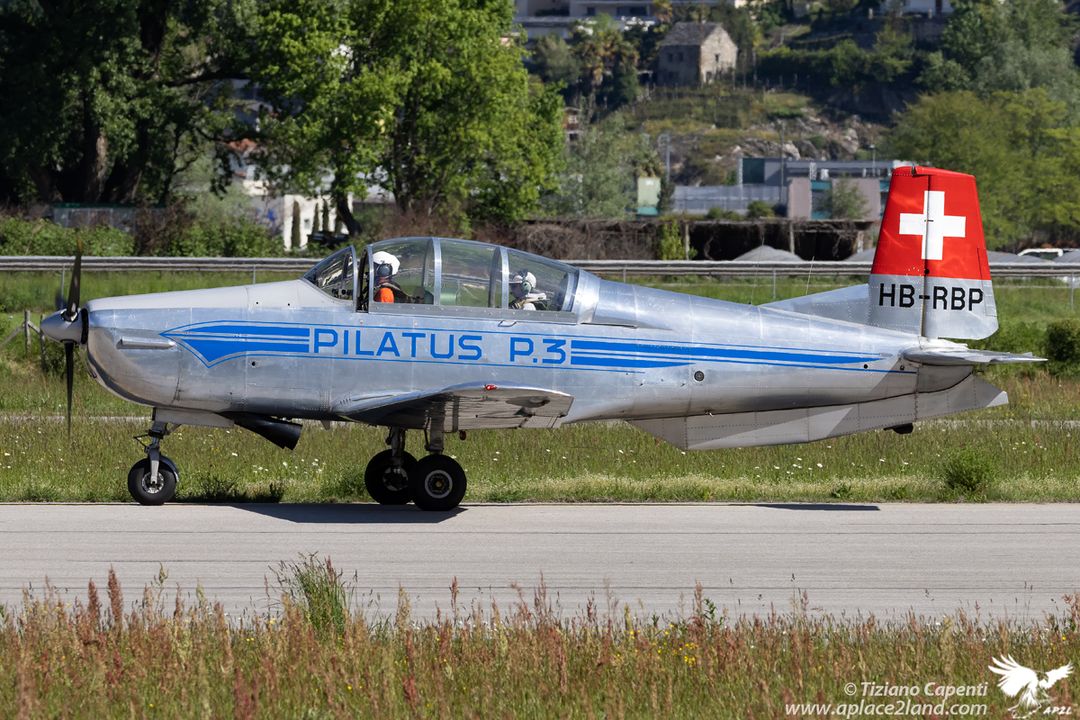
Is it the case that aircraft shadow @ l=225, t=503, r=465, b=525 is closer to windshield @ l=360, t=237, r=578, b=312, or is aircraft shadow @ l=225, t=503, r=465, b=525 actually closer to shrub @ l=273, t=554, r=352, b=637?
windshield @ l=360, t=237, r=578, b=312

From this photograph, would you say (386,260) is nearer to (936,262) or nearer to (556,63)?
(936,262)

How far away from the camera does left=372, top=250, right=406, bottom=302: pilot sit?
1195 cm

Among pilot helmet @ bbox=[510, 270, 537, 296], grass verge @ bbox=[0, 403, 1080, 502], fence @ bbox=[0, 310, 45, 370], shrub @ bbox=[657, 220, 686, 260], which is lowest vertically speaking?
grass verge @ bbox=[0, 403, 1080, 502]

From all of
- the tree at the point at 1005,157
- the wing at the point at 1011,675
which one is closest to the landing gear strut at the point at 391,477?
the wing at the point at 1011,675

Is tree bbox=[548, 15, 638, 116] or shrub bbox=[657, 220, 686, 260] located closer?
shrub bbox=[657, 220, 686, 260]

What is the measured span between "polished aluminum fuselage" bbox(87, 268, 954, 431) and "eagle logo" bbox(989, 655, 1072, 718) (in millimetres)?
5386

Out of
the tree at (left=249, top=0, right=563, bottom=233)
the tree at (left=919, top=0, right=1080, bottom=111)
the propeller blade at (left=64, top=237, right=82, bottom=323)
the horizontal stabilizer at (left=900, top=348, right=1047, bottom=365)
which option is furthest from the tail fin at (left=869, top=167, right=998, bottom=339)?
the tree at (left=919, top=0, right=1080, bottom=111)

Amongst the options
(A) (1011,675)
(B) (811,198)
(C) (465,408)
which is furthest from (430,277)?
(B) (811,198)

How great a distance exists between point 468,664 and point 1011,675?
2.58 m

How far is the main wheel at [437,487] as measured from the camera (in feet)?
40.0

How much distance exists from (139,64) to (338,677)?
40356mm

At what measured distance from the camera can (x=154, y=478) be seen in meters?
12.2

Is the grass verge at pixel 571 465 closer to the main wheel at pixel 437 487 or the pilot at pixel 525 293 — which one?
the main wheel at pixel 437 487

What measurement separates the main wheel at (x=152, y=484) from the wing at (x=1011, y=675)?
7.23m
